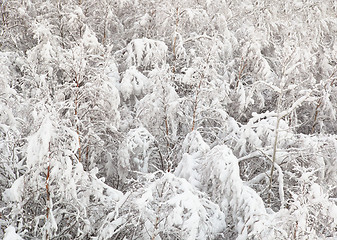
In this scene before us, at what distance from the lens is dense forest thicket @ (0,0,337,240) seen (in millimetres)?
2959

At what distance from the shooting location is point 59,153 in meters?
2.75

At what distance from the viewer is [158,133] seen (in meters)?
5.82

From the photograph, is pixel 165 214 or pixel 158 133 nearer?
pixel 165 214

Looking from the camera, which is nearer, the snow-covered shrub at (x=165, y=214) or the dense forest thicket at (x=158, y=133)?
the dense forest thicket at (x=158, y=133)

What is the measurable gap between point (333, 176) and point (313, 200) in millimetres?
2608

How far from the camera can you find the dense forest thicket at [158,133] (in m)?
2.96

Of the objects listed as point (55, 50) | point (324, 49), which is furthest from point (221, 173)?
point (324, 49)

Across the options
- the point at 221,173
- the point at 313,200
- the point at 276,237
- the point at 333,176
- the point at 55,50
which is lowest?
the point at 333,176

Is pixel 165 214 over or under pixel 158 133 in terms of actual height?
over

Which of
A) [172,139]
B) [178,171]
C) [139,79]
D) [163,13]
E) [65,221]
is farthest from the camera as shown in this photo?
[163,13]

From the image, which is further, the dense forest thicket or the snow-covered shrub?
the snow-covered shrub

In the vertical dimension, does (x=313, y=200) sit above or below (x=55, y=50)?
below

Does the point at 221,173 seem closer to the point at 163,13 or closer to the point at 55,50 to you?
the point at 55,50

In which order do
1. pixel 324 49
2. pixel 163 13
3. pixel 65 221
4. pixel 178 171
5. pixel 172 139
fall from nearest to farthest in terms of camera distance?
pixel 65 221 → pixel 178 171 → pixel 172 139 → pixel 163 13 → pixel 324 49
